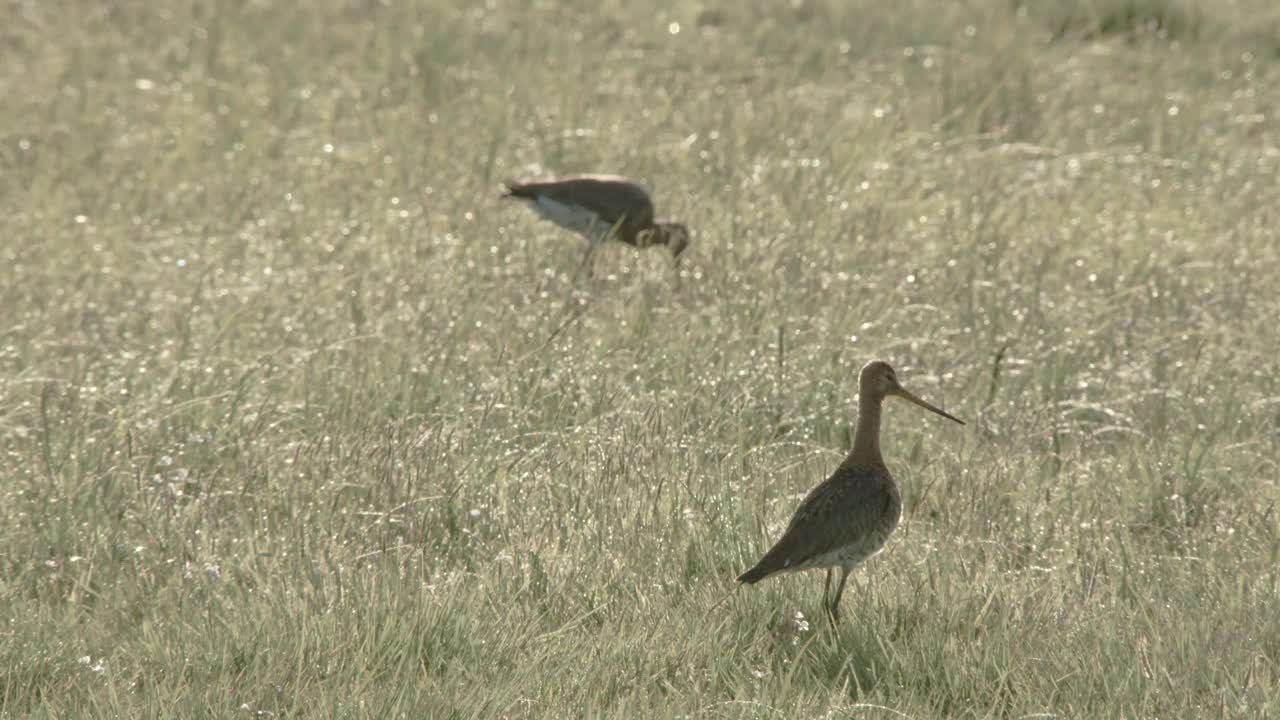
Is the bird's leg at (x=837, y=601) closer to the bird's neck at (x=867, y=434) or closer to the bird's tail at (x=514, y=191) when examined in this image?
the bird's neck at (x=867, y=434)

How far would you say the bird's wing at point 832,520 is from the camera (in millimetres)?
4742

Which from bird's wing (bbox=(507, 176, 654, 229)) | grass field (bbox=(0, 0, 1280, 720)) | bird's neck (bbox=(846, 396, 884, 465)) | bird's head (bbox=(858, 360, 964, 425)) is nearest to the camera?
grass field (bbox=(0, 0, 1280, 720))

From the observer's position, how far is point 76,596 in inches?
193

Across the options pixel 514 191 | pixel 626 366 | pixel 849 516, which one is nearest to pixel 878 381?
pixel 849 516

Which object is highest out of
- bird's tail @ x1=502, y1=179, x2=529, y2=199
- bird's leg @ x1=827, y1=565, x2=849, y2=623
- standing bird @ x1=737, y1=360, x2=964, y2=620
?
standing bird @ x1=737, y1=360, x2=964, y2=620

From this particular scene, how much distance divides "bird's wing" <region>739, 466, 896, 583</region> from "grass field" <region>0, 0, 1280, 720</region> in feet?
0.47

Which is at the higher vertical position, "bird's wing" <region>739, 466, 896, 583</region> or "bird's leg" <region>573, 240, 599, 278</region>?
"bird's wing" <region>739, 466, 896, 583</region>

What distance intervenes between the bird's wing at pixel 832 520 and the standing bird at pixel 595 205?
11.9 ft

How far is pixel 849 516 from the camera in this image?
484cm

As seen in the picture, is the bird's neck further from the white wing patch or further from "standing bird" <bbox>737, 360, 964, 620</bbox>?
the white wing patch

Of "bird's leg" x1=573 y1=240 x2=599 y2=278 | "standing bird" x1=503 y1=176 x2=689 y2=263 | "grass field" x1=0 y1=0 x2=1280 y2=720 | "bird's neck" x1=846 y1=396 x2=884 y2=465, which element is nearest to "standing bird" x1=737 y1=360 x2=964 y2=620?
"bird's neck" x1=846 y1=396 x2=884 y2=465

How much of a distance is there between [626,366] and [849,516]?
81.9 inches

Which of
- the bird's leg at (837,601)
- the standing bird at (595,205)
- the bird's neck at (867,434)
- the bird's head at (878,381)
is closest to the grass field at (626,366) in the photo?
the bird's leg at (837,601)

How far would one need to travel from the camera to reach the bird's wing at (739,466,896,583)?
4.74 m
